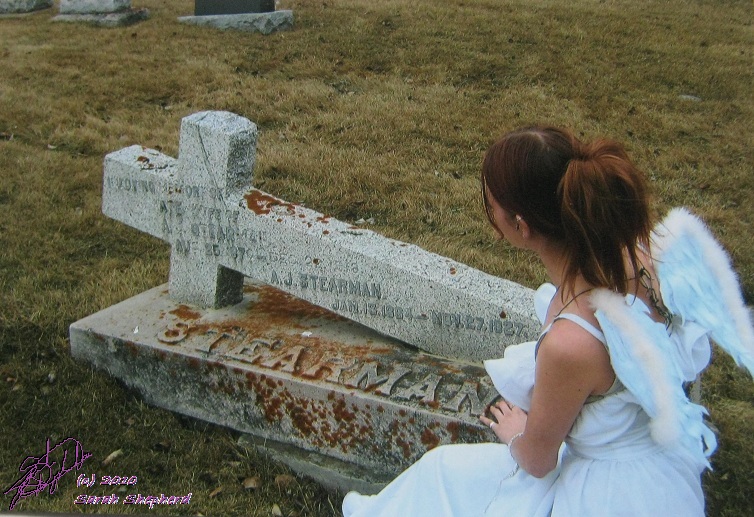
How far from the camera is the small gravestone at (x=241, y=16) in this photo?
18.2ft

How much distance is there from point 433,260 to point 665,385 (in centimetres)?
130

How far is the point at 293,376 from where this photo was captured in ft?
8.41

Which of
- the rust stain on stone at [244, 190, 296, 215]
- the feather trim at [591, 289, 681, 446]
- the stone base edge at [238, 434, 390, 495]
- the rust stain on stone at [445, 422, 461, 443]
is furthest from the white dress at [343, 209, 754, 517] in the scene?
the rust stain on stone at [244, 190, 296, 215]

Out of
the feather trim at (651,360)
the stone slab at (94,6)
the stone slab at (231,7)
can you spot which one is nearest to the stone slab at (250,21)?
the stone slab at (231,7)

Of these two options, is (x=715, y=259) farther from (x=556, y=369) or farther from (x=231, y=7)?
(x=231, y=7)

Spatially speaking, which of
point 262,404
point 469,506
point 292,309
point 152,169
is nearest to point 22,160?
point 152,169

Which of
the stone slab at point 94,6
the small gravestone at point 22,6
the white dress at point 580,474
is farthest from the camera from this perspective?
the stone slab at point 94,6

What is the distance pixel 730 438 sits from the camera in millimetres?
2715

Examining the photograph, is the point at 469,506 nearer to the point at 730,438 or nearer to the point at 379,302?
the point at 379,302

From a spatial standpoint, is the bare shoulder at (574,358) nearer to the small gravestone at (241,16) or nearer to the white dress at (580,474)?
the white dress at (580,474)

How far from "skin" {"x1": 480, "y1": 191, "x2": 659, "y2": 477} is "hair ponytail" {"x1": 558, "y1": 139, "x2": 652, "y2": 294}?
50mm

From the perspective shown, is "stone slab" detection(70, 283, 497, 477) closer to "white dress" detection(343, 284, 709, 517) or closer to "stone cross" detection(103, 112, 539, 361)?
"stone cross" detection(103, 112, 539, 361)

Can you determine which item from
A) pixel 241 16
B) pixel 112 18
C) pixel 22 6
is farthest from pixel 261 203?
pixel 22 6

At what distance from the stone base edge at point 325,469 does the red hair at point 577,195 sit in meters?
1.23
